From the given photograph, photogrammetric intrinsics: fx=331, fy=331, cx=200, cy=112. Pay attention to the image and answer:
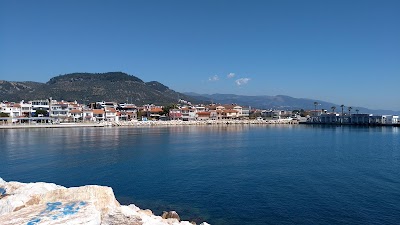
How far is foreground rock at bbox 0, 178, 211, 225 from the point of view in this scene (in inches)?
304

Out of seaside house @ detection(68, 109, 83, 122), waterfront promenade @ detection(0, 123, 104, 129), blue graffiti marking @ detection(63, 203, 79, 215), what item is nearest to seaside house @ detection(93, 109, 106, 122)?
seaside house @ detection(68, 109, 83, 122)

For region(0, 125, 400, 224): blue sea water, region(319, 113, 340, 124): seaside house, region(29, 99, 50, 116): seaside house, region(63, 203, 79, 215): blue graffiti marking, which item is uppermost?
region(29, 99, 50, 116): seaside house

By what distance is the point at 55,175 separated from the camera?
2312 centimetres

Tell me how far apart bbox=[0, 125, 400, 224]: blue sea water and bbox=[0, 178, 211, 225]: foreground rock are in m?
5.83

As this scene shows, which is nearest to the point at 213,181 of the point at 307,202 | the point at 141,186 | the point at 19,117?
the point at 141,186

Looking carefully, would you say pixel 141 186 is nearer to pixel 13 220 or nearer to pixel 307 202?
pixel 307 202

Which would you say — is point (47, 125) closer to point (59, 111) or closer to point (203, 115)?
point (59, 111)

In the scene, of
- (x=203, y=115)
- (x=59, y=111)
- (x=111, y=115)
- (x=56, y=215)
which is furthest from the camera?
(x=203, y=115)

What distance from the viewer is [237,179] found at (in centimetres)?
2192

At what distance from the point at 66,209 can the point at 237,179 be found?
1488 centimetres

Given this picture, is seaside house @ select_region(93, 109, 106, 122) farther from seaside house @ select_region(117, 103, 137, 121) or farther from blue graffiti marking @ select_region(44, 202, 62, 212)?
blue graffiti marking @ select_region(44, 202, 62, 212)

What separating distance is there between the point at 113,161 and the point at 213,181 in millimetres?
11298

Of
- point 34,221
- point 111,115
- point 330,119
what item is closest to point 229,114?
point 330,119

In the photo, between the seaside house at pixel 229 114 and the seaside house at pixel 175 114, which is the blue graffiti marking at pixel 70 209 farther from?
the seaside house at pixel 229 114
